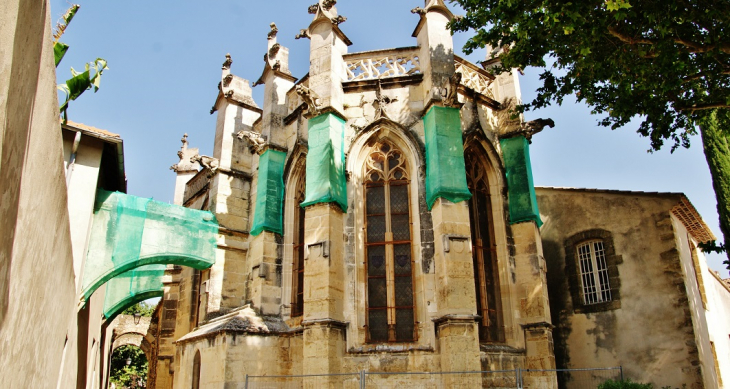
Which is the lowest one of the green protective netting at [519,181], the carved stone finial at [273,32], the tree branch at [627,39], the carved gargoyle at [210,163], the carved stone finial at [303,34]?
the green protective netting at [519,181]

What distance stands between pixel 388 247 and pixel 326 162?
214cm

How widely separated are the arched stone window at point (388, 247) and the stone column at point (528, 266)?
2.44 m

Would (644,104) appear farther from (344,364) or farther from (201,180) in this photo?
(201,180)

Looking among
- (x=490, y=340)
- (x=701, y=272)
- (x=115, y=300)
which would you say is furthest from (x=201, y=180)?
(x=701, y=272)

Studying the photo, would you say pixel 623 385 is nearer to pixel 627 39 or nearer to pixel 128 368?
pixel 627 39

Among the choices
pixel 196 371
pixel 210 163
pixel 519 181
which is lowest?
pixel 196 371

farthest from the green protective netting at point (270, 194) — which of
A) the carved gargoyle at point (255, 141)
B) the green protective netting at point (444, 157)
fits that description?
the green protective netting at point (444, 157)

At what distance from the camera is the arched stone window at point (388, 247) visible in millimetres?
10633

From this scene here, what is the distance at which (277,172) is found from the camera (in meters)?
13.0

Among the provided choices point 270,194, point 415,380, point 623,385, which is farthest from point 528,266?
point 270,194

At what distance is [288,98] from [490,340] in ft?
24.9

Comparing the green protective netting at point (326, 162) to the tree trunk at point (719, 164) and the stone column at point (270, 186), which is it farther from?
the tree trunk at point (719, 164)

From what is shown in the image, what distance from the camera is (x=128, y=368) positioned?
30750 mm

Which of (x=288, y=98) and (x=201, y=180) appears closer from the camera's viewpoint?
(x=288, y=98)
